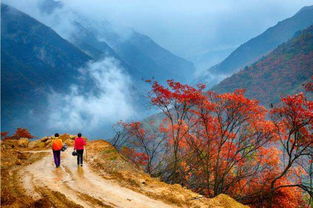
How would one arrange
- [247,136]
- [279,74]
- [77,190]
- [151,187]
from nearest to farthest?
[77,190], [151,187], [247,136], [279,74]

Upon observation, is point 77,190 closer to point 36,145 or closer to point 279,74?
point 36,145

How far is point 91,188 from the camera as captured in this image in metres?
10.6

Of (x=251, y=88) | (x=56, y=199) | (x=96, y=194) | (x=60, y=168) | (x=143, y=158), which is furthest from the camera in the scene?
(x=251, y=88)

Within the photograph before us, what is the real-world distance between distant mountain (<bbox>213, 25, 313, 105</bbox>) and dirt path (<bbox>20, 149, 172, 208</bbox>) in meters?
117

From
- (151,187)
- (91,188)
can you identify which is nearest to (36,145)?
(91,188)

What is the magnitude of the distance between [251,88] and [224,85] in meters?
29.1

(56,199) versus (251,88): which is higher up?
(251,88)

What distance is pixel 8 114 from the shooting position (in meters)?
191

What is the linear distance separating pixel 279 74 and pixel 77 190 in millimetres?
156374

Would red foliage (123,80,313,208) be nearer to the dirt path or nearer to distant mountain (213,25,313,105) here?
the dirt path

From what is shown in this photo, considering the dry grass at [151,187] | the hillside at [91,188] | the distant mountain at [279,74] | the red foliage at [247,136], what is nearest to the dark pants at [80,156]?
the hillside at [91,188]

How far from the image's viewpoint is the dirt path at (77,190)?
9154 millimetres

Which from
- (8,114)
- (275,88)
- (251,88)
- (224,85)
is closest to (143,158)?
(275,88)

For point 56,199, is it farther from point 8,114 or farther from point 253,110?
point 8,114
